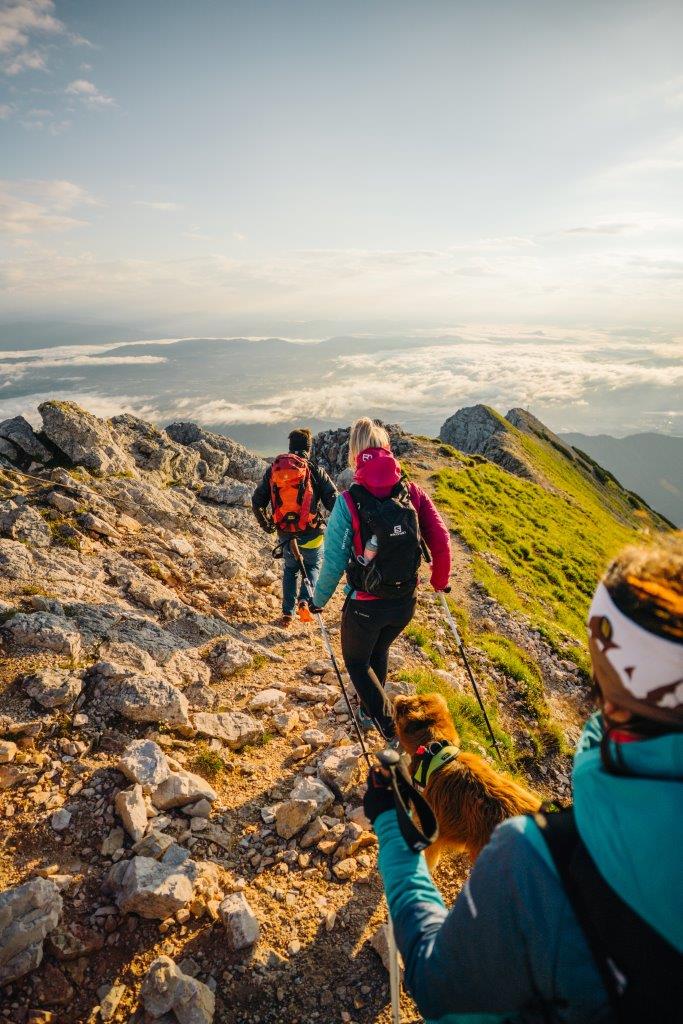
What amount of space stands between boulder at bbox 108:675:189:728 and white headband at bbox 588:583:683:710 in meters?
5.62

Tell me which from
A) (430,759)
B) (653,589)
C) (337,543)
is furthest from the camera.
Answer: (337,543)

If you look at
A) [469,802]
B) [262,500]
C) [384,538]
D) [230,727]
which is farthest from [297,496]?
[469,802]

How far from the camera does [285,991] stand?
12.9 feet

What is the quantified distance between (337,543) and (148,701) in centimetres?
301

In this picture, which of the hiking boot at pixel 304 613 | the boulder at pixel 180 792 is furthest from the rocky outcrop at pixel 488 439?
the boulder at pixel 180 792

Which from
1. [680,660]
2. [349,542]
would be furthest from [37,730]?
[680,660]

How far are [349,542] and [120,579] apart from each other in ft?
19.1

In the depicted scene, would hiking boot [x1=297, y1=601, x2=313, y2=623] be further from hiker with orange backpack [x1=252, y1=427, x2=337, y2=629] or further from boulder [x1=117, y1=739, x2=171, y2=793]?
boulder [x1=117, y1=739, x2=171, y2=793]

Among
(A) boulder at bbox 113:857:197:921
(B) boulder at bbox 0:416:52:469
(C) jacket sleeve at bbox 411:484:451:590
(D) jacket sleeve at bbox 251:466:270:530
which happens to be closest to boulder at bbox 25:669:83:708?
(A) boulder at bbox 113:857:197:921

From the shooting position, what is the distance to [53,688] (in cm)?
579

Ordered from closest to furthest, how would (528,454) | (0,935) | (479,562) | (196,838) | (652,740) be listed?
(652,740), (0,935), (196,838), (479,562), (528,454)

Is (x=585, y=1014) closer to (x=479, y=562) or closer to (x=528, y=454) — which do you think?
(x=479, y=562)

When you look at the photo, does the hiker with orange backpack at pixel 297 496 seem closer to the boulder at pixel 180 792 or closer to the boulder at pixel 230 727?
the boulder at pixel 230 727

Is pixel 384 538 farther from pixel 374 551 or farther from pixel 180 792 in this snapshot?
pixel 180 792
